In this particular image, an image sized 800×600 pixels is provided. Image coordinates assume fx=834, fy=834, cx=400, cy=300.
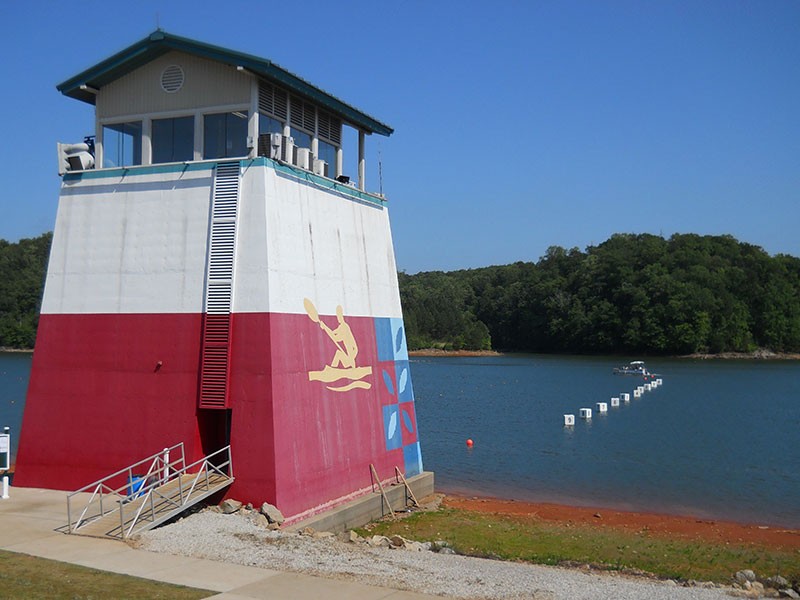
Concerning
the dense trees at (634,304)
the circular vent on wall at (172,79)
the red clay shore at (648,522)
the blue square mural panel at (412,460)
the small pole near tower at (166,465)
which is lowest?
the red clay shore at (648,522)

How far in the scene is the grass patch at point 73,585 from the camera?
11.2 meters

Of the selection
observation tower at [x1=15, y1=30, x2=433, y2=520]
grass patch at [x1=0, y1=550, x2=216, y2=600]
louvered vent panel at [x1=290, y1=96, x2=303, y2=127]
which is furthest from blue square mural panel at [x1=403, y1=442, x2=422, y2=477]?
grass patch at [x1=0, y1=550, x2=216, y2=600]

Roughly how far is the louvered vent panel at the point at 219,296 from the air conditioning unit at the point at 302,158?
1.88m

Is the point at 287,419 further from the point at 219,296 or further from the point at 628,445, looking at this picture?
the point at 628,445

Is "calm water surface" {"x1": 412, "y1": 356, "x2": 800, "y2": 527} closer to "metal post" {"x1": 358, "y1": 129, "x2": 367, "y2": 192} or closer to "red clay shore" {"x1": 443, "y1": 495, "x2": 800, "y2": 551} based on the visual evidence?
"red clay shore" {"x1": 443, "y1": 495, "x2": 800, "y2": 551}

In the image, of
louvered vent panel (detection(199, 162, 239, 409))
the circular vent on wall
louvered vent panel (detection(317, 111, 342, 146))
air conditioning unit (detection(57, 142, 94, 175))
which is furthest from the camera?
louvered vent panel (detection(317, 111, 342, 146))

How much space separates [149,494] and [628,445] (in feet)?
107

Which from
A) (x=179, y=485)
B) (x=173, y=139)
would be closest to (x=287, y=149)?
(x=173, y=139)

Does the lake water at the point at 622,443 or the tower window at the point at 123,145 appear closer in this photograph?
the tower window at the point at 123,145

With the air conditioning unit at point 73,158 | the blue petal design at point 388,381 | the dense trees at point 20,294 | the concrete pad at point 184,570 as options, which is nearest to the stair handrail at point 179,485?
the concrete pad at point 184,570

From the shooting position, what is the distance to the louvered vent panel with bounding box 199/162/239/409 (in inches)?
696

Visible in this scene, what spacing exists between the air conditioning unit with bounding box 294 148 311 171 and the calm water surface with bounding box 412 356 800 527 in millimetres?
15927

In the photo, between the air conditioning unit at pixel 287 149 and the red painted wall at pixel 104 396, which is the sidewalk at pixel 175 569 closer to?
the red painted wall at pixel 104 396

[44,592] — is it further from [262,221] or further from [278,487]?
[262,221]
